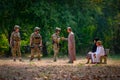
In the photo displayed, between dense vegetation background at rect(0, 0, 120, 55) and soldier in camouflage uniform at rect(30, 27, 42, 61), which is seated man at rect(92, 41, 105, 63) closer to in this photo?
soldier in camouflage uniform at rect(30, 27, 42, 61)

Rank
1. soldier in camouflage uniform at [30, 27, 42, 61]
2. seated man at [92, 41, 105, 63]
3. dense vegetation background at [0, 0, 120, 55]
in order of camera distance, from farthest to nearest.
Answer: dense vegetation background at [0, 0, 120, 55], soldier in camouflage uniform at [30, 27, 42, 61], seated man at [92, 41, 105, 63]

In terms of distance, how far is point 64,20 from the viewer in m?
28.8

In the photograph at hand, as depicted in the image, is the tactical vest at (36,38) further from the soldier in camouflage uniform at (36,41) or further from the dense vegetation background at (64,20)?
the dense vegetation background at (64,20)

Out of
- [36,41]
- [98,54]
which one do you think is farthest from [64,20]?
[98,54]

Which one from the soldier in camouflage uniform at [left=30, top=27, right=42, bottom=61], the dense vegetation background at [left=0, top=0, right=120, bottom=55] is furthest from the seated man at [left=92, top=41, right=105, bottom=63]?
the dense vegetation background at [left=0, top=0, right=120, bottom=55]

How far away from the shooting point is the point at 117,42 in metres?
34.5

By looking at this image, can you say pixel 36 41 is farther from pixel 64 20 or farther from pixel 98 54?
pixel 64 20

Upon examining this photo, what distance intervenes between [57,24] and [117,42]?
8.82m

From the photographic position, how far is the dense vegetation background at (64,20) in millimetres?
27609

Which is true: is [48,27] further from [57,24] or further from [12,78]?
[12,78]

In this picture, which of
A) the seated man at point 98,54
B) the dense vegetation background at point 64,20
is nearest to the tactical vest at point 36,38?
the seated man at point 98,54

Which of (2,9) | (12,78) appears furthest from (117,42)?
(12,78)

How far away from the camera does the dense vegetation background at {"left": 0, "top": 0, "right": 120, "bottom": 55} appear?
90.6 ft

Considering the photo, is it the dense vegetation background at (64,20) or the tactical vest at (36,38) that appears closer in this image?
the tactical vest at (36,38)
